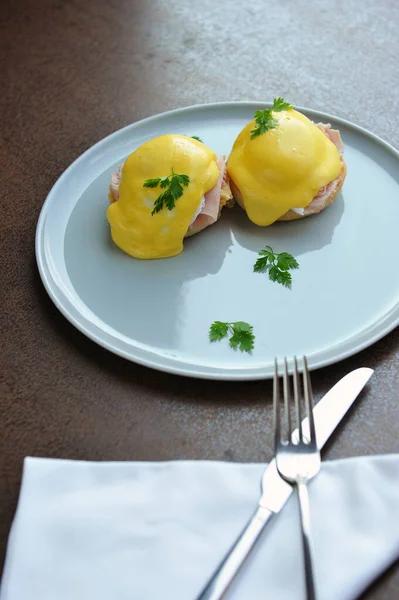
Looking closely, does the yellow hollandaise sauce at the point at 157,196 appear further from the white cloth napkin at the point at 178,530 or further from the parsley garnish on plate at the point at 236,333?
the white cloth napkin at the point at 178,530

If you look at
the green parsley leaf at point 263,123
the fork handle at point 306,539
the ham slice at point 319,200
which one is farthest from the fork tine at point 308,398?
the green parsley leaf at point 263,123

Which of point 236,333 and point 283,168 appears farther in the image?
point 283,168

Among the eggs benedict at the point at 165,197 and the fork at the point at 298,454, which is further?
the eggs benedict at the point at 165,197

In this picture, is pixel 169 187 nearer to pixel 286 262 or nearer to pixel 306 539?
pixel 286 262

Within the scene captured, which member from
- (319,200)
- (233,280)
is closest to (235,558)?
(233,280)

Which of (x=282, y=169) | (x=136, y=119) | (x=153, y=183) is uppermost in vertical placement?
(x=282, y=169)

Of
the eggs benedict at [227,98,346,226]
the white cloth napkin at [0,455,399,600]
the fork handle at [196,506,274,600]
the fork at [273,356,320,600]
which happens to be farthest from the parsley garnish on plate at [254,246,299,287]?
the fork handle at [196,506,274,600]
